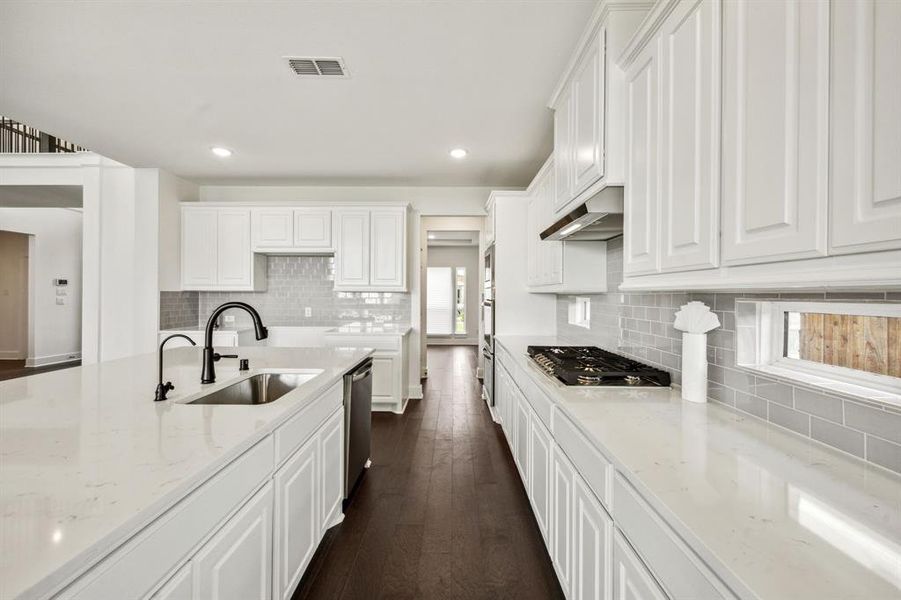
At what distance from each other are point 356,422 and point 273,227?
3.09 meters

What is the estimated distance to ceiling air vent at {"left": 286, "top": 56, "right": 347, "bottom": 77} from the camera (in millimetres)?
2381

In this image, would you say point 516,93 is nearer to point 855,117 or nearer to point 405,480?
point 855,117

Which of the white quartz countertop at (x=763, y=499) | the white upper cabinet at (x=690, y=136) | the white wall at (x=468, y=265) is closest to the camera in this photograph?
the white quartz countertop at (x=763, y=499)

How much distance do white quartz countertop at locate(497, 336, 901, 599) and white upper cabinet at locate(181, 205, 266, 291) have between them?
4.47m

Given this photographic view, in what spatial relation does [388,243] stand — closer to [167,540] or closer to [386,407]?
[386,407]

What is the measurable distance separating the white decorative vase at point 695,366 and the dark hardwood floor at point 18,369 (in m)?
8.40

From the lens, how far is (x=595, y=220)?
2.16m

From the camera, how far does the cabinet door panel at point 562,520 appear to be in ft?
5.07

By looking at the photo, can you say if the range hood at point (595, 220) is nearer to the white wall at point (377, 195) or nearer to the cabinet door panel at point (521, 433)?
the cabinet door panel at point (521, 433)

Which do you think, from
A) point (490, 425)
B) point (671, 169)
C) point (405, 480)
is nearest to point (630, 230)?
point (671, 169)

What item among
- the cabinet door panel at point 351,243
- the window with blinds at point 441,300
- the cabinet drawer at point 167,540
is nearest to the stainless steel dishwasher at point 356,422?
the cabinet drawer at point 167,540

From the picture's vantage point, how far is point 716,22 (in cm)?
116

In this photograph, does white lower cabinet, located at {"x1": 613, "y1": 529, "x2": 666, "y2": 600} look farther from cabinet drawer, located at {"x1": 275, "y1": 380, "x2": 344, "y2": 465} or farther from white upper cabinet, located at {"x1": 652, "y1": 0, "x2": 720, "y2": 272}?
cabinet drawer, located at {"x1": 275, "y1": 380, "x2": 344, "y2": 465}

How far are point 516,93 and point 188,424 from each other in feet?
8.72
